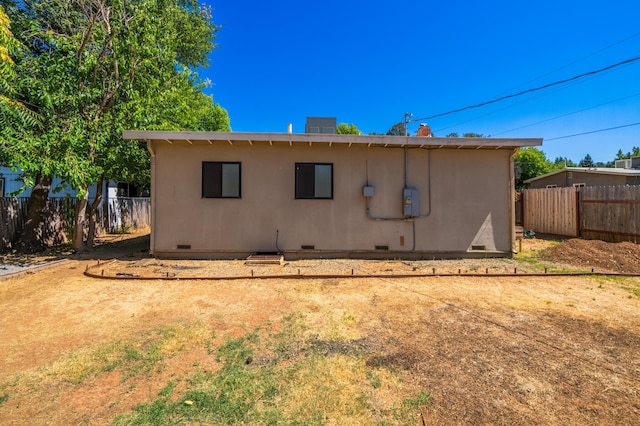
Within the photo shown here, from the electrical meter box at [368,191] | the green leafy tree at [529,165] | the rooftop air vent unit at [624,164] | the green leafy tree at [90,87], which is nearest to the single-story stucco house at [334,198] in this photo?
the electrical meter box at [368,191]

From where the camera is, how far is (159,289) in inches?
195

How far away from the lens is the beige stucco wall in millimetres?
7297

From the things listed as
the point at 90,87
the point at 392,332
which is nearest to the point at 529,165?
the point at 392,332

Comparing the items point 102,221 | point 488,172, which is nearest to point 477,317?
point 488,172

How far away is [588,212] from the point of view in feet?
32.2

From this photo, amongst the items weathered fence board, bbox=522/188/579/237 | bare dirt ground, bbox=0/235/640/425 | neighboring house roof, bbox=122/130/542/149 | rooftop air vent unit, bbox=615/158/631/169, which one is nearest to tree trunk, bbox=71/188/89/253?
bare dirt ground, bbox=0/235/640/425

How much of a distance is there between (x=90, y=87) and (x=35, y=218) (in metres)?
4.14

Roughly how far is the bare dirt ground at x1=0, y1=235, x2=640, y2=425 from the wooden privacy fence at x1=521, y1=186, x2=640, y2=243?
3.52 metres

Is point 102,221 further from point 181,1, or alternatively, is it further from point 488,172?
point 488,172

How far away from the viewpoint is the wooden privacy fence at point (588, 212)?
27.9 feet

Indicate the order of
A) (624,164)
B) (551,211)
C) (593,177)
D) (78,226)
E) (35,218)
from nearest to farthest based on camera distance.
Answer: (78,226)
(35,218)
(551,211)
(593,177)
(624,164)

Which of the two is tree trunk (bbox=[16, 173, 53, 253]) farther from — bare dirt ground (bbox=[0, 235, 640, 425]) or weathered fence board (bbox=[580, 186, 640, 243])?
weathered fence board (bbox=[580, 186, 640, 243])

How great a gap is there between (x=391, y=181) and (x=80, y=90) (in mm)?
7842

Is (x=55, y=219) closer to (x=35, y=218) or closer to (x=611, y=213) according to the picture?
(x=35, y=218)
